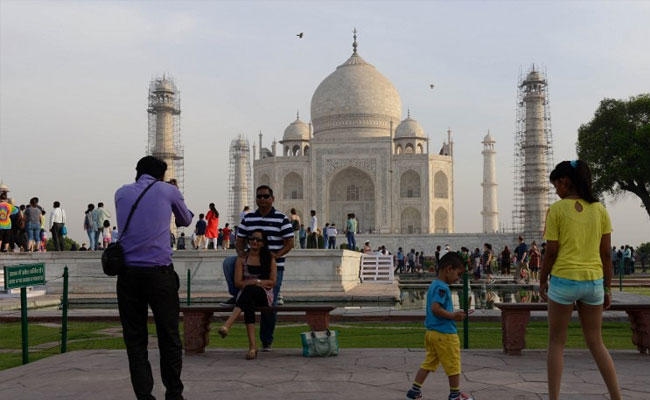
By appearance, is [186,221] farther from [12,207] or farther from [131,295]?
[12,207]

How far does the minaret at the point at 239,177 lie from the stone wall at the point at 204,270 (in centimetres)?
3437

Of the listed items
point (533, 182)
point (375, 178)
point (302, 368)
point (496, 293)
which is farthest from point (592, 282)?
point (375, 178)

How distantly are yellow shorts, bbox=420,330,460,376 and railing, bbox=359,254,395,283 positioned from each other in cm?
1566

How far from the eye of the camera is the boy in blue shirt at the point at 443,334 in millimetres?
3615

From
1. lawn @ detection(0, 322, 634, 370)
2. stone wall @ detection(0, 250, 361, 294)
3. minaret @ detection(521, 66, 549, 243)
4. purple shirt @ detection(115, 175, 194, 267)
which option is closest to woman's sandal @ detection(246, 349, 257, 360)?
lawn @ detection(0, 322, 634, 370)

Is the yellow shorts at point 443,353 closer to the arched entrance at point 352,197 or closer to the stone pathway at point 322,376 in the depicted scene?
the stone pathway at point 322,376

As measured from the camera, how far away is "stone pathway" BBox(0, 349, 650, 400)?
151 inches

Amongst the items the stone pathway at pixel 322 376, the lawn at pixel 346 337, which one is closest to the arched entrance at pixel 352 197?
the lawn at pixel 346 337

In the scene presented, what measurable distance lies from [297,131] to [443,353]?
4250cm

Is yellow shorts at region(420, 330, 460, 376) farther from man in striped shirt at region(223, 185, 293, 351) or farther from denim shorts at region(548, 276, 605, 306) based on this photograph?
man in striped shirt at region(223, 185, 293, 351)

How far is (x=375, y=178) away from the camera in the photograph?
4000 centimetres

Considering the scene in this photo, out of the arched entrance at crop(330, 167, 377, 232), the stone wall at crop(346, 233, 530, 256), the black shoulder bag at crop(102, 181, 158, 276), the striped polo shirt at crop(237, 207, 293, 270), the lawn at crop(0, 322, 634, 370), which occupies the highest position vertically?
the arched entrance at crop(330, 167, 377, 232)

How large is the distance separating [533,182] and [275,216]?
32802 mm

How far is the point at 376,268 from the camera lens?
19.9m
